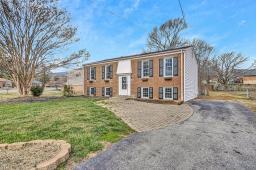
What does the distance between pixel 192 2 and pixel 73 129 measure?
952 centimetres

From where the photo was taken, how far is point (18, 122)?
6.98 metres

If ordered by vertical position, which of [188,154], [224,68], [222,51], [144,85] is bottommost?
[188,154]

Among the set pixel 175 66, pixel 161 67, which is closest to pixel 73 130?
pixel 175 66

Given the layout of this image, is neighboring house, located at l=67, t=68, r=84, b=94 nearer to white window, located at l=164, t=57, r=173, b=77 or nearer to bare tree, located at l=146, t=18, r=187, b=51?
bare tree, located at l=146, t=18, r=187, b=51

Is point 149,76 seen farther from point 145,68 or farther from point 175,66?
point 175,66

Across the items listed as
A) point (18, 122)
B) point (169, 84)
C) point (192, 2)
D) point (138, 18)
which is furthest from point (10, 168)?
point (169, 84)

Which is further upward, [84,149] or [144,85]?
[144,85]

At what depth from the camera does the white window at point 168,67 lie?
16.3m

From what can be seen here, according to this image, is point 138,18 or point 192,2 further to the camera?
point 138,18

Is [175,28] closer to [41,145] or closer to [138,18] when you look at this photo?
[138,18]

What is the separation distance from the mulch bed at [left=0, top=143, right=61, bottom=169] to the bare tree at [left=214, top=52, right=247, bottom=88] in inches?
1646

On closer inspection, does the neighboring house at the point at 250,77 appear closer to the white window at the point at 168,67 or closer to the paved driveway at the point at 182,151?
the white window at the point at 168,67

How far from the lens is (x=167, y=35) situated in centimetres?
3244

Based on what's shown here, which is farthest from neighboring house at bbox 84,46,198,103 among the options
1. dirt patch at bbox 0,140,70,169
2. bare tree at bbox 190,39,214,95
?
bare tree at bbox 190,39,214,95
